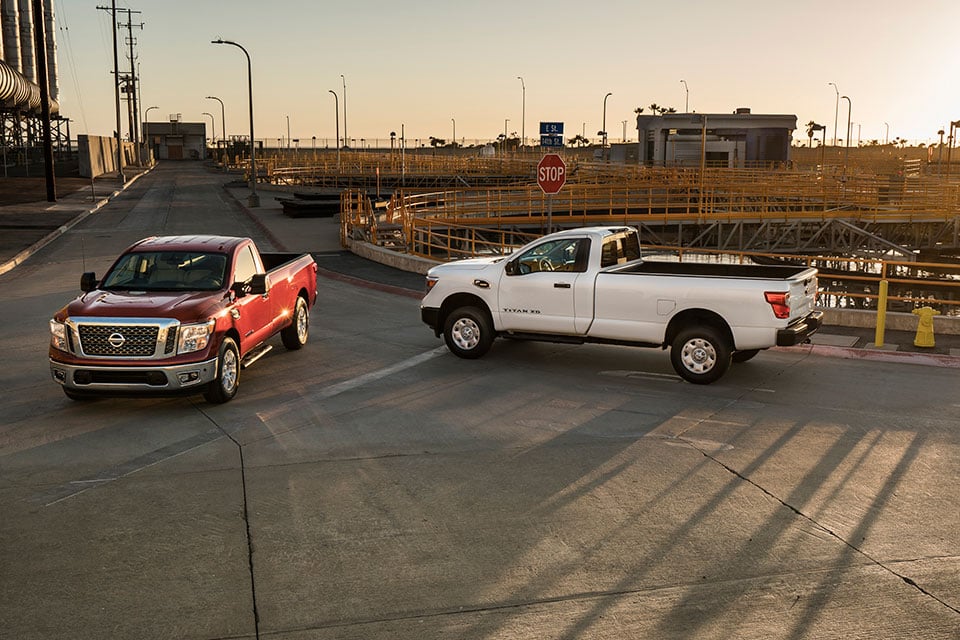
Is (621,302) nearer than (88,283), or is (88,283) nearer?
(88,283)

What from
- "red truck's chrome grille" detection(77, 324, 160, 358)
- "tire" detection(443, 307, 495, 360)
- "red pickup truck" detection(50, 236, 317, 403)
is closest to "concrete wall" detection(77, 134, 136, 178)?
"red pickup truck" detection(50, 236, 317, 403)

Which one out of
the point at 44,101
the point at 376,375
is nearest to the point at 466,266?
the point at 376,375

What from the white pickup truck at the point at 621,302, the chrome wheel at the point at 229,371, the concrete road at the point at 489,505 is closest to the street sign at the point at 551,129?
the white pickup truck at the point at 621,302

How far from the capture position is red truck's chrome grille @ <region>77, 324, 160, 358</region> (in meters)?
10.0

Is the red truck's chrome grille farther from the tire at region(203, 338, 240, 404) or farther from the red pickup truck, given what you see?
the tire at region(203, 338, 240, 404)

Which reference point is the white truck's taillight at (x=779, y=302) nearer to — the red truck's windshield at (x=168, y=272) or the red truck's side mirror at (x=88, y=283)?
the red truck's windshield at (x=168, y=272)

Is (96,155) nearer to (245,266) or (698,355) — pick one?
(245,266)

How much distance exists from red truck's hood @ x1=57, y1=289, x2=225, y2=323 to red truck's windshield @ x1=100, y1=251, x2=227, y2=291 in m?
0.25

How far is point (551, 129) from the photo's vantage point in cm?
4075

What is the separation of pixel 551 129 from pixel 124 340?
32848 millimetres

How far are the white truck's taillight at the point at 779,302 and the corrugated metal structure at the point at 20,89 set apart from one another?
61.8 metres

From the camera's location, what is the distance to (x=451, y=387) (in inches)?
455

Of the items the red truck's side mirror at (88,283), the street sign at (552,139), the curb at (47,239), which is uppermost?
the street sign at (552,139)

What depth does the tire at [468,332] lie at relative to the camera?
A: 514 inches
